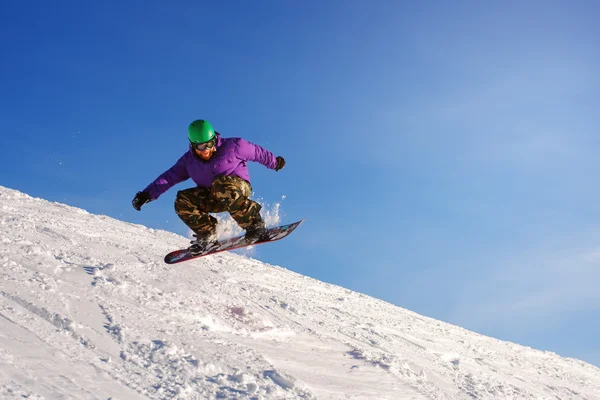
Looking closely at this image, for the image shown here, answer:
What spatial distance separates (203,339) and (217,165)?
223cm

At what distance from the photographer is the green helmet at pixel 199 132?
245 inches

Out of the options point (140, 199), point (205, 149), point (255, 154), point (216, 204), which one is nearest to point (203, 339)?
point (216, 204)

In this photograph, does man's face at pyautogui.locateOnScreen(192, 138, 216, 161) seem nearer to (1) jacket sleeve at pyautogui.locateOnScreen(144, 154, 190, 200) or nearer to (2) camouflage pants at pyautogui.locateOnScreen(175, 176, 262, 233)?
(2) camouflage pants at pyautogui.locateOnScreen(175, 176, 262, 233)

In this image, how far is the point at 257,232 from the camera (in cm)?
718

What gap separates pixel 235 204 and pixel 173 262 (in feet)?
4.84

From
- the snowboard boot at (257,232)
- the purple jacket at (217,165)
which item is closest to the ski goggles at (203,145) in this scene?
the purple jacket at (217,165)

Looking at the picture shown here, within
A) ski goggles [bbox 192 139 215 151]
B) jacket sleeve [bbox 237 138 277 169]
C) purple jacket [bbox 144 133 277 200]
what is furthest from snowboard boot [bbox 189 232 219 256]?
ski goggles [bbox 192 139 215 151]

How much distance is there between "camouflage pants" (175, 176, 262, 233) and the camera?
21.5 ft

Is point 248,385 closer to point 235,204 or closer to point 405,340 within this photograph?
point 235,204

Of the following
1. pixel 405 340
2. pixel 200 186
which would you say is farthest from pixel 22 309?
pixel 405 340

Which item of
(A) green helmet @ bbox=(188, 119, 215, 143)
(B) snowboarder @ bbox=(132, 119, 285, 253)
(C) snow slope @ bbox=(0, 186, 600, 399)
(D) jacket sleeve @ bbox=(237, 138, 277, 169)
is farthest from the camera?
(D) jacket sleeve @ bbox=(237, 138, 277, 169)

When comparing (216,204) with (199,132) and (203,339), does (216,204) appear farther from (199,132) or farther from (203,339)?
(203,339)

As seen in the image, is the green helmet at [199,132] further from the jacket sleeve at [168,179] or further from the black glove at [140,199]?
the black glove at [140,199]

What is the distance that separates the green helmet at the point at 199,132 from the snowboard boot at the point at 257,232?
145cm
